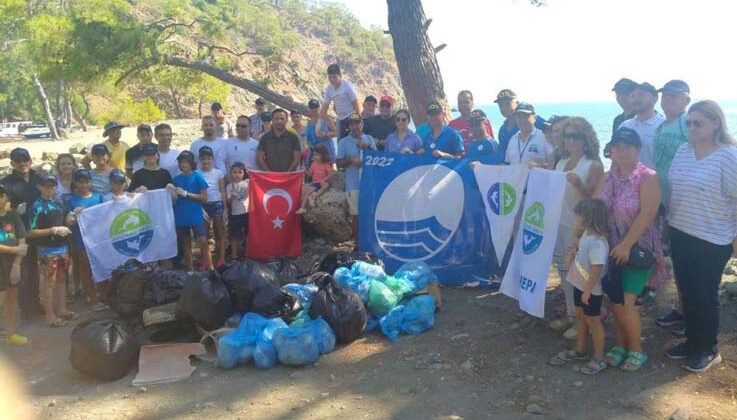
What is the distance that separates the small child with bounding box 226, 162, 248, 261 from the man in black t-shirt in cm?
88

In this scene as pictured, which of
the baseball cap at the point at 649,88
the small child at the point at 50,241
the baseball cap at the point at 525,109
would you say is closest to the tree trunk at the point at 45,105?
the small child at the point at 50,241

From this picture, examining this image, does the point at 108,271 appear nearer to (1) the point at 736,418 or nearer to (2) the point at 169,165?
(2) the point at 169,165

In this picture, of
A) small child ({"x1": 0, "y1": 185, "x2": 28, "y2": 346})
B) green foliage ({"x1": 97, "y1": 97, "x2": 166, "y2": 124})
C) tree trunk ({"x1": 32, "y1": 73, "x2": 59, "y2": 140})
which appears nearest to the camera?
small child ({"x1": 0, "y1": 185, "x2": 28, "y2": 346})

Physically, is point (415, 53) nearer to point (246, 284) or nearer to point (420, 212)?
point (420, 212)

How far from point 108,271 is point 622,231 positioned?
16.8ft

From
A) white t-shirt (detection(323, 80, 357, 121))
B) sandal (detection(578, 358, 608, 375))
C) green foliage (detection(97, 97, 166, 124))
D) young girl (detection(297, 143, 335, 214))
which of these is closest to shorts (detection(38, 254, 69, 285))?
young girl (detection(297, 143, 335, 214))

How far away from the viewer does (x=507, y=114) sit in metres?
6.61

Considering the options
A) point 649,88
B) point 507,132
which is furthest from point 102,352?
point 649,88

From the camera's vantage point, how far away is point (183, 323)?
17.9ft

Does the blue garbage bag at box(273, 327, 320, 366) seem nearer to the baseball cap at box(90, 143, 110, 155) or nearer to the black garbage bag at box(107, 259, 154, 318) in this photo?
the black garbage bag at box(107, 259, 154, 318)

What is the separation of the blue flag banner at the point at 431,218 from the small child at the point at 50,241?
3.22 metres

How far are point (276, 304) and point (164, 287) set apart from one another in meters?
1.20

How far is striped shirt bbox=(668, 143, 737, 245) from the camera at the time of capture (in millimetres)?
4152

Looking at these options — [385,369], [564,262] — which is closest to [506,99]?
[564,262]
